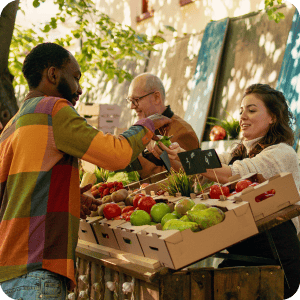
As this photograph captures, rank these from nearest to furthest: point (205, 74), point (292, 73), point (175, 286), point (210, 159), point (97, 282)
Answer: point (175, 286) < point (210, 159) < point (97, 282) < point (292, 73) < point (205, 74)

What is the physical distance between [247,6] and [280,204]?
6.65 meters

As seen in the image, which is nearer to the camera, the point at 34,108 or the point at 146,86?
the point at 34,108

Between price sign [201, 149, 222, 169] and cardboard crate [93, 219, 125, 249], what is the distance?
21.8 inches

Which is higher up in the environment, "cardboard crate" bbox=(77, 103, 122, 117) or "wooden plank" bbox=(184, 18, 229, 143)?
"wooden plank" bbox=(184, 18, 229, 143)

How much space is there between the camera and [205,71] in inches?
296

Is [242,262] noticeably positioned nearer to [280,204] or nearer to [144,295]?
[280,204]

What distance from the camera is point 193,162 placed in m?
2.21

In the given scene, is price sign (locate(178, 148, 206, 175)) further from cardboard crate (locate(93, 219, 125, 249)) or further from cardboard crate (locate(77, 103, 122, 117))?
cardboard crate (locate(77, 103, 122, 117))

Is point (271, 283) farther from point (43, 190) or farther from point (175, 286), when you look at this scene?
point (43, 190)

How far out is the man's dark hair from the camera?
1894 mm

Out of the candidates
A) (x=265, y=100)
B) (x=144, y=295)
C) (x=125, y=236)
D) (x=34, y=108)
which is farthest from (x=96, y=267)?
(x=265, y=100)

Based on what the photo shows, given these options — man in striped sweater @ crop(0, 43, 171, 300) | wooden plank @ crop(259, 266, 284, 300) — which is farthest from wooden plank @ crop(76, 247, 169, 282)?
wooden plank @ crop(259, 266, 284, 300)

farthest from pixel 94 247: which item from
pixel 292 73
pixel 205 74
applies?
pixel 205 74

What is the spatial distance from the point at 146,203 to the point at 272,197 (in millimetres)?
700
